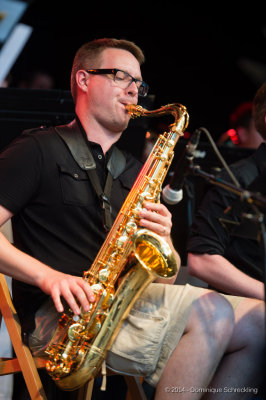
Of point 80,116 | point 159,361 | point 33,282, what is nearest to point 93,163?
point 80,116

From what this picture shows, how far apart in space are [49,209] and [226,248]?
42.6 inches

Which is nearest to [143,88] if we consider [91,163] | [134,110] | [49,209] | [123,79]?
[123,79]

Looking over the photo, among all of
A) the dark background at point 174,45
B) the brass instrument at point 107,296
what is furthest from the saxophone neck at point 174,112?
the dark background at point 174,45

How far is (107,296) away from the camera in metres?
2.03

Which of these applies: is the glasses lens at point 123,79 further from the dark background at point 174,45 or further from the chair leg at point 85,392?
the dark background at point 174,45

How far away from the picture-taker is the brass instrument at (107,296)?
6.33 feet

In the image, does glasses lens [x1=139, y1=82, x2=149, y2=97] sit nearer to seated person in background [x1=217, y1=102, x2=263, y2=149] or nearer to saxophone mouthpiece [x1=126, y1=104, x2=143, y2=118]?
saxophone mouthpiece [x1=126, y1=104, x2=143, y2=118]

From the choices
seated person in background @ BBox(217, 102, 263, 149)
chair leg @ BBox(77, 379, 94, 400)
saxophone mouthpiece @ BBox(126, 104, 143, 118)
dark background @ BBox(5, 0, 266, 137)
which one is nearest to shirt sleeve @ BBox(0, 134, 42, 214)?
saxophone mouthpiece @ BBox(126, 104, 143, 118)

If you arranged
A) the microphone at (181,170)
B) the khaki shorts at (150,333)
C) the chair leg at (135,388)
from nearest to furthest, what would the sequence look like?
the microphone at (181,170) → the khaki shorts at (150,333) → the chair leg at (135,388)

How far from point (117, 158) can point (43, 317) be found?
93 cm

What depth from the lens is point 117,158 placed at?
254 cm

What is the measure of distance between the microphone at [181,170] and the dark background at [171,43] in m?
3.67

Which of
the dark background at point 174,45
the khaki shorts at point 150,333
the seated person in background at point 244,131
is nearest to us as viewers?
the khaki shorts at point 150,333

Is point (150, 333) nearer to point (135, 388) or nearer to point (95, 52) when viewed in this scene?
point (135, 388)
